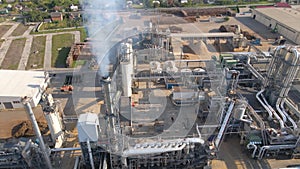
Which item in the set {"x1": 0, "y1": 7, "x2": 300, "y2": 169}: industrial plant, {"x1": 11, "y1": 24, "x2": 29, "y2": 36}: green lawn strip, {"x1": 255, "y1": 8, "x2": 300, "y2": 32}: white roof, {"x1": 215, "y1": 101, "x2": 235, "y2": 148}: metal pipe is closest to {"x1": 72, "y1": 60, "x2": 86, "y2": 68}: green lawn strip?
{"x1": 0, "y1": 7, "x2": 300, "y2": 169}: industrial plant

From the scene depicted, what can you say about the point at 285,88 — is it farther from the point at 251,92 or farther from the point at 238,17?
the point at 238,17

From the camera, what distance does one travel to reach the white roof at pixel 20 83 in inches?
755

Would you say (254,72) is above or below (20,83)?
above

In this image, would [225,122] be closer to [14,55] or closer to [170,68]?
[170,68]

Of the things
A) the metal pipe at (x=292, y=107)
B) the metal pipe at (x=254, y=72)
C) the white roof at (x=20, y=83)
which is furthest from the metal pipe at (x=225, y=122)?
the white roof at (x=20, y=83)

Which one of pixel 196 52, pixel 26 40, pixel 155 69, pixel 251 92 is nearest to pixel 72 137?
pixel 155 69

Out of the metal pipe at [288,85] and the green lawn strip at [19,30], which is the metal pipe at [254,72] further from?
the green lawn strip at [19,30]

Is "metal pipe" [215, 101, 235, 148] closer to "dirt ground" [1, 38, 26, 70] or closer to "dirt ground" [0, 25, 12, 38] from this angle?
"dirt ground" [1, 38, 26, 70]

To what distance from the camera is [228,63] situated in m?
21.3

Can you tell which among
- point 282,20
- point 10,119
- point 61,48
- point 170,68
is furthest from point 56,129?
point 282,20

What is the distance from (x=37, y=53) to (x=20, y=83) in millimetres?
9219

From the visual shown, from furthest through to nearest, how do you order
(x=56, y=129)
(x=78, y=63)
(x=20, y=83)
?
1. (x=78, y=63)
2. (x=20, y=83)
3. (x=56, y=129)

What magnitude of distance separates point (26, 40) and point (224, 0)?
41.6 m

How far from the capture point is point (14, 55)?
28328 millimetres
